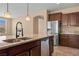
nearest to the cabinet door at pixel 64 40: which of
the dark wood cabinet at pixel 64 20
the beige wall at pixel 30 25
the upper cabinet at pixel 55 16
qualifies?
the dark wood cabinet at pixel 64 20

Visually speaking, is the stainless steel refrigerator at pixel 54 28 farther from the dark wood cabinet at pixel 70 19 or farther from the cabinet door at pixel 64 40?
the dark wood cabinet at pixel 70 19

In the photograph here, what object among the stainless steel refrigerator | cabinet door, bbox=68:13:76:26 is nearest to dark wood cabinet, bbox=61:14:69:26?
cabinet door, bbox=68:13:76:26

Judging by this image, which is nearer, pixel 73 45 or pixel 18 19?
pixel 73 45

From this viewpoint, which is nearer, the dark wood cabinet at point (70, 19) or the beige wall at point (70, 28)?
the dark wood cabinet at point (70, 19)

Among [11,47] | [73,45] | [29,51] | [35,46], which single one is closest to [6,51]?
[11,47]

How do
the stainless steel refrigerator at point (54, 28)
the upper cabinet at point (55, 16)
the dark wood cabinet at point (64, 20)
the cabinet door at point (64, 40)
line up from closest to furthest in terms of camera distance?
the cabinet door at point (64, 40) < the stainless steel refrigerator at point (54, 28) < the dark wood cabinet at point (64, 20) < the upper cabinet at point (55, 16)

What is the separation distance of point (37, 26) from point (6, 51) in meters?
6.69

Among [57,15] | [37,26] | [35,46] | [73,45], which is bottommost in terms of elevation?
[73,45]

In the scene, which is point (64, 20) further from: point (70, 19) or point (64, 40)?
point (64, 40)

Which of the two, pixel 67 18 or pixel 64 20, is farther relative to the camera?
pixel 64 20

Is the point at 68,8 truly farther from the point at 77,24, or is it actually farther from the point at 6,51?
the point at 6,51

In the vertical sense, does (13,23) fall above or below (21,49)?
above

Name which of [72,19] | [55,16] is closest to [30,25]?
[55,16]

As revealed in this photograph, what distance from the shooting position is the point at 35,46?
2811mm
